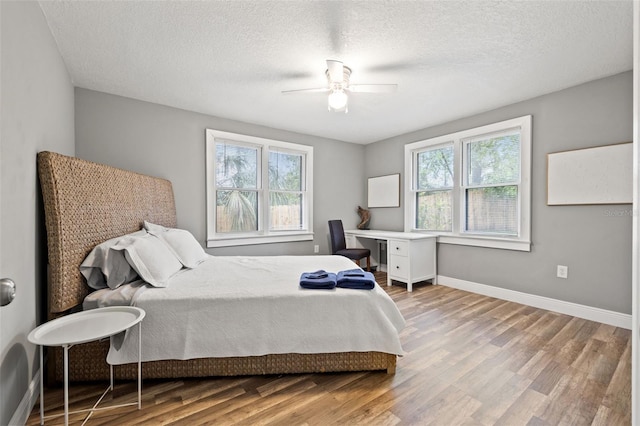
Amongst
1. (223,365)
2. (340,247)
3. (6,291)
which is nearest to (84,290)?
(223,365)

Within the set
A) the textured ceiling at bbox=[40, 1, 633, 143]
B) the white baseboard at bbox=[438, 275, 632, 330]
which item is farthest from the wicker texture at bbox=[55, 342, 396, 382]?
the white baseboard at bbox=[438, 275, 632, 330]

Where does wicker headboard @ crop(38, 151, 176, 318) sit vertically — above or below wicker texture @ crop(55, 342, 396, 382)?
above

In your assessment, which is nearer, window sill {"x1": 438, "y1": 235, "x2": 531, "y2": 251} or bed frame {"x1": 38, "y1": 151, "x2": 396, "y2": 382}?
bed frame {"x1": 38, "y1": 151, "x2": 396, "y2": 382}

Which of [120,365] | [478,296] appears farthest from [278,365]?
[478,296]

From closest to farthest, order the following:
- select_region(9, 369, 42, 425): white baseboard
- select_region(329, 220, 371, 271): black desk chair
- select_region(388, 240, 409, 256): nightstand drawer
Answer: select_region(9, 369, 42, 425): white baseboard → select_region(388, 240, 409, 256): nightstand drawer → select_region(329, 220, 371, 271): black desk chair

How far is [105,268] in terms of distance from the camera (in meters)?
1.89

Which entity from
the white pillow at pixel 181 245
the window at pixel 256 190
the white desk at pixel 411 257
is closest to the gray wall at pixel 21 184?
the white pillow at pixel 181 245

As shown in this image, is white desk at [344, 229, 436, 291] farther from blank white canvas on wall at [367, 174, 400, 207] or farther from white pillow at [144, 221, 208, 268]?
white pillow at [144, 221, 208, 268]

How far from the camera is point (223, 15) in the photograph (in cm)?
188

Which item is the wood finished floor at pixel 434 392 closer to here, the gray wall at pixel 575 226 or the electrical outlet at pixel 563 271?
the gray wall at pixel 575 226

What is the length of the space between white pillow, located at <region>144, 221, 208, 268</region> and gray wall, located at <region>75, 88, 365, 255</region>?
90 cm

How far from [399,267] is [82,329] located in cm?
352

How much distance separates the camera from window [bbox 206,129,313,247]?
3.85 meters

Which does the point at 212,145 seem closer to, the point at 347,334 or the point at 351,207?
the point at 351,207
